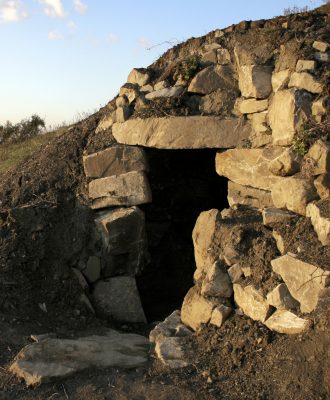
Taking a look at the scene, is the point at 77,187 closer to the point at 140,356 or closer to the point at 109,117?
the point at 109,117

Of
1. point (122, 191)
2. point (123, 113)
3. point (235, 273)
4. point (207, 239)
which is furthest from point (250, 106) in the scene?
point (235, 273)

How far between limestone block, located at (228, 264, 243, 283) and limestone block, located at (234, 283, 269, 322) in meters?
0.08

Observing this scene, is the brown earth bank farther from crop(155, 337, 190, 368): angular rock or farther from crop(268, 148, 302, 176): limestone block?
crop(268, 148, 302, 176): limestone block

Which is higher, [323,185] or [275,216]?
[323,185]

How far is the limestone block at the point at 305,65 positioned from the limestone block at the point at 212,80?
2.79ft

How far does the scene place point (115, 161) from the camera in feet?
21.5

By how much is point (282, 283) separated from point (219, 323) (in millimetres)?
654

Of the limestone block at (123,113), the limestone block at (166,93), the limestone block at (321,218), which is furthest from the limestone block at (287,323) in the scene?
the limestone block at (123,113)

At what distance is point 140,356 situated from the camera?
4812 mm

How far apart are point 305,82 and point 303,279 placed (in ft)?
6.54

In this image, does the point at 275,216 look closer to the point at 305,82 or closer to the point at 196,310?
the point at 196,310

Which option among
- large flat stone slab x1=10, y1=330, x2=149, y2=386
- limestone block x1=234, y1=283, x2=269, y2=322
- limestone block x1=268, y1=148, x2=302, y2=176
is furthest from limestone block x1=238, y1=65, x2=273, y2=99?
large flat stone slab x1=10, y1=330, x2=149, y2=386

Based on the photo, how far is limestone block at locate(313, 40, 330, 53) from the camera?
558 centimetres

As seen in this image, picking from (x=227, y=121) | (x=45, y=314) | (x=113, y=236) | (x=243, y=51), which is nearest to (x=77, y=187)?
(x=113, y=236)
